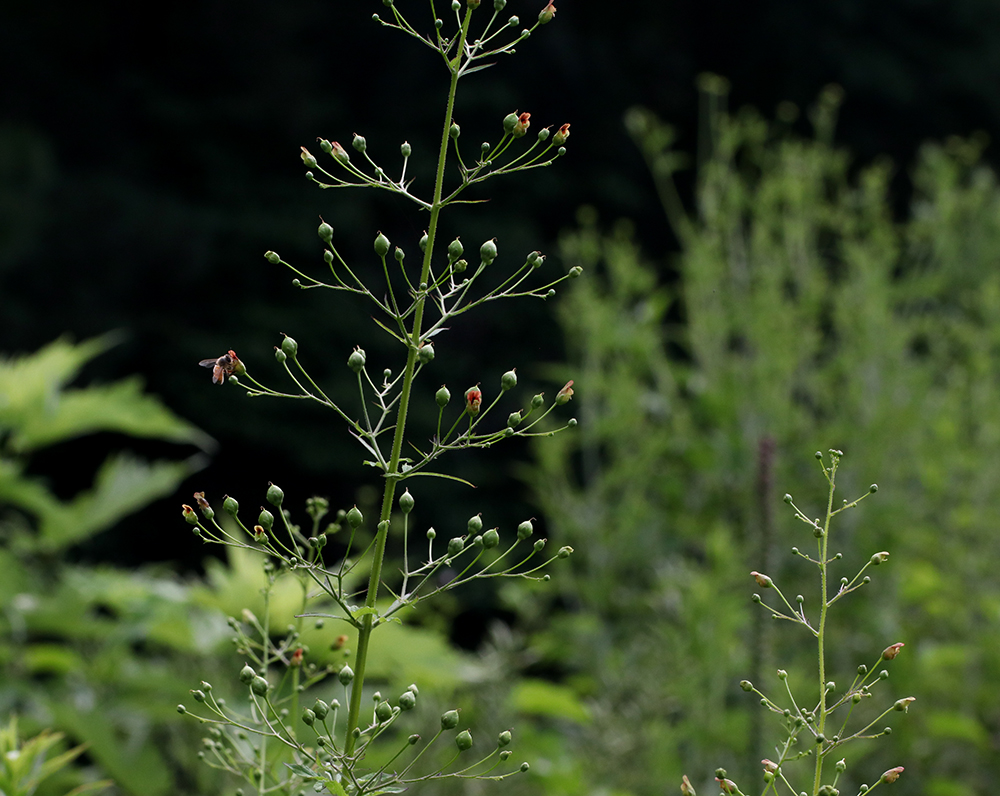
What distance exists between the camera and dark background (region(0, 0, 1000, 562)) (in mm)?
4871

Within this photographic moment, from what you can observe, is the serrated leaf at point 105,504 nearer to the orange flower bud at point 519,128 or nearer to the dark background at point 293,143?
the orange flower bud at point 519,128

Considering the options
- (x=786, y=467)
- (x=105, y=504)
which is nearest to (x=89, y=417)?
(x=105, y=504)

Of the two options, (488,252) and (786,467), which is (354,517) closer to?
(488,252)

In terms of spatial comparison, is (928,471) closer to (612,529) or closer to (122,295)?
(612,529)

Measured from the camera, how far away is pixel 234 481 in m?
5.18

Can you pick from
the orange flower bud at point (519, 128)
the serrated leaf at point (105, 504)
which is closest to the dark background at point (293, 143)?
the serrated leaf at point (105, 504)

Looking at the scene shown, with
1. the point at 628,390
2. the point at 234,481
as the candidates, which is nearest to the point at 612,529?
the point at 628,390

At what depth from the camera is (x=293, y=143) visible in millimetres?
5707

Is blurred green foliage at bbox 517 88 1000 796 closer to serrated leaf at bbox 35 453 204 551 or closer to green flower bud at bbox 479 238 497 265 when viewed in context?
serrated leaf at bbox 35 453 204 551

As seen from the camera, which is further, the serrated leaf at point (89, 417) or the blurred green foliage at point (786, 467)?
the blurred green foliage at point (786, 467)

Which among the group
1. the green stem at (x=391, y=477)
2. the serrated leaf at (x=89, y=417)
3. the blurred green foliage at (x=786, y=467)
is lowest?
the blurred green foliage at (x=786, y=467)

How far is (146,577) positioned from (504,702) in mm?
591

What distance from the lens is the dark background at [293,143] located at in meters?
4.87

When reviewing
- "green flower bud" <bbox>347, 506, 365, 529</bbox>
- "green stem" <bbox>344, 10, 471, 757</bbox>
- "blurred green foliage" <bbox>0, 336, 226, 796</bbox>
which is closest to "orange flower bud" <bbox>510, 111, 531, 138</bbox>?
"green stem" <bbox>344, 10, 471, 757</bbox>
